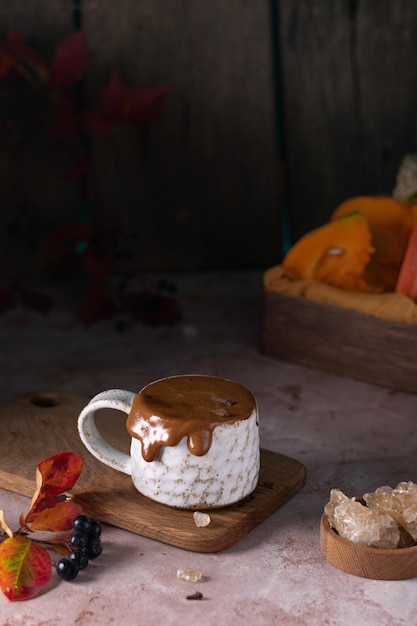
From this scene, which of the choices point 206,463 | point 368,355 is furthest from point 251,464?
point 368,355

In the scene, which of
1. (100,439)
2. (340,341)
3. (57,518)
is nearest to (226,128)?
(340,341)

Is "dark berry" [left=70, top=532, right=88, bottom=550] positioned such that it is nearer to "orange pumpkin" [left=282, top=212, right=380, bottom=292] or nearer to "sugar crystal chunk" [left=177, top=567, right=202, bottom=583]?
"sugar crystal chunk" [left=177, top=567, right=202, bottom=583]

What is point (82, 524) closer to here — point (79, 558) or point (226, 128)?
point (79, 558)

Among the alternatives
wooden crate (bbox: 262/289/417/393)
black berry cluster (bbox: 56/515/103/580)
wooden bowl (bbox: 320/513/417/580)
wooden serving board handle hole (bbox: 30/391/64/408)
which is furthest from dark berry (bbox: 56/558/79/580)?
wooden crate (bbox: 262/289/417/393)

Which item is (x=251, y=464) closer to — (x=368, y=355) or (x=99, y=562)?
(x=99, y=562)

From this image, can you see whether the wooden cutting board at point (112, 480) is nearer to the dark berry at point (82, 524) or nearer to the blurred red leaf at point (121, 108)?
the dark berry at point (82, 524)
